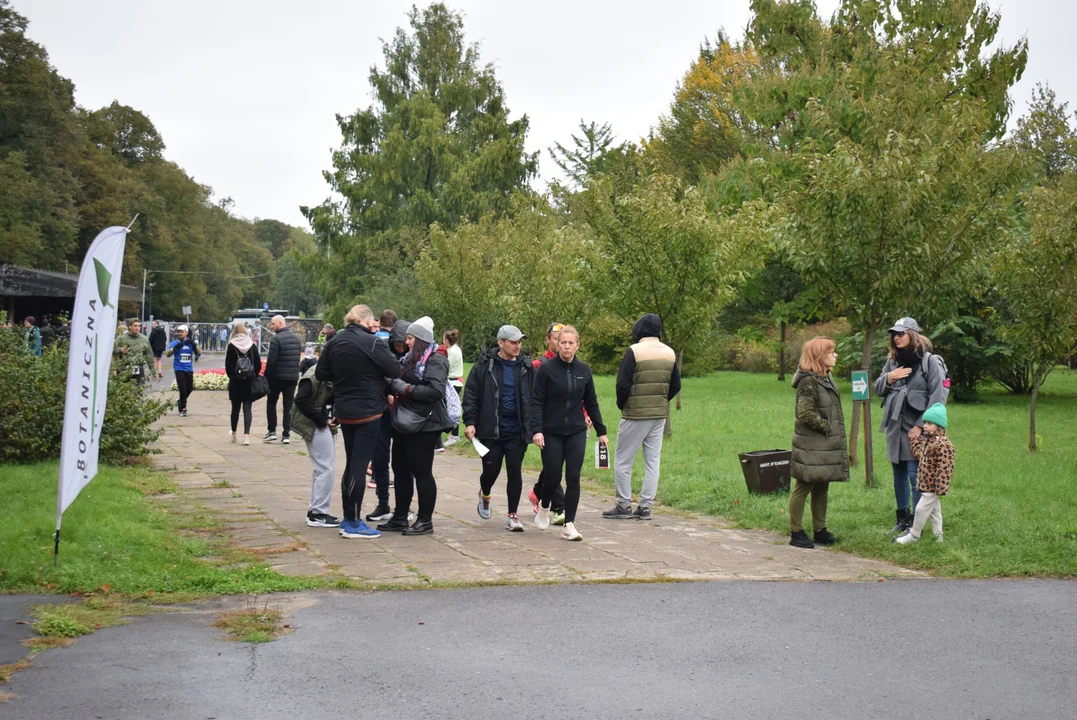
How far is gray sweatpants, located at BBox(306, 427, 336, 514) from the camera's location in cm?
964

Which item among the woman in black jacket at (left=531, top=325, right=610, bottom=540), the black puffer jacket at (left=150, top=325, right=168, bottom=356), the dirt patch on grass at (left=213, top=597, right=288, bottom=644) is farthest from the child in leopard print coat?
the black puffer jacket at (left=150, top=325, right=168, bottom=356)

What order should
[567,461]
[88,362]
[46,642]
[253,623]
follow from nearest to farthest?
[46,642]
[253,623]
[88,362]
[567,461]

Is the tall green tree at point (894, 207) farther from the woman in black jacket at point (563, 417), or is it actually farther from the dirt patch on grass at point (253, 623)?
the dirt patch on grass at point (253, 623)

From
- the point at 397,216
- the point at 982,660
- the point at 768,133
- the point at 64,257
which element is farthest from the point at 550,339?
the point at 64,257

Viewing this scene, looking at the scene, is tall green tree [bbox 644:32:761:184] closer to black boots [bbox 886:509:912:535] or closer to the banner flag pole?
black boots [bbox 886:509:912:535]

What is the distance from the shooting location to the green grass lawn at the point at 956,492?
345 inches

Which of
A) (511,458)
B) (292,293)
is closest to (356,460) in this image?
(511,458)

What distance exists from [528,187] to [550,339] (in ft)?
160

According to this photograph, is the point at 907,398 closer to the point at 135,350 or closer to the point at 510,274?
the point at 135,350

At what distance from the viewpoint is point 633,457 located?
35.4 feet

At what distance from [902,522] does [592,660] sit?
4729 millimetres

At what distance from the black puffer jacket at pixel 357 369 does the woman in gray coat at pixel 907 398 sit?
14.0 feet

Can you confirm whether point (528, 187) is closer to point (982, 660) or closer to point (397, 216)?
point (397, 216)

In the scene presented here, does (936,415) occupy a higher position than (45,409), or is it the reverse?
(936,415)
